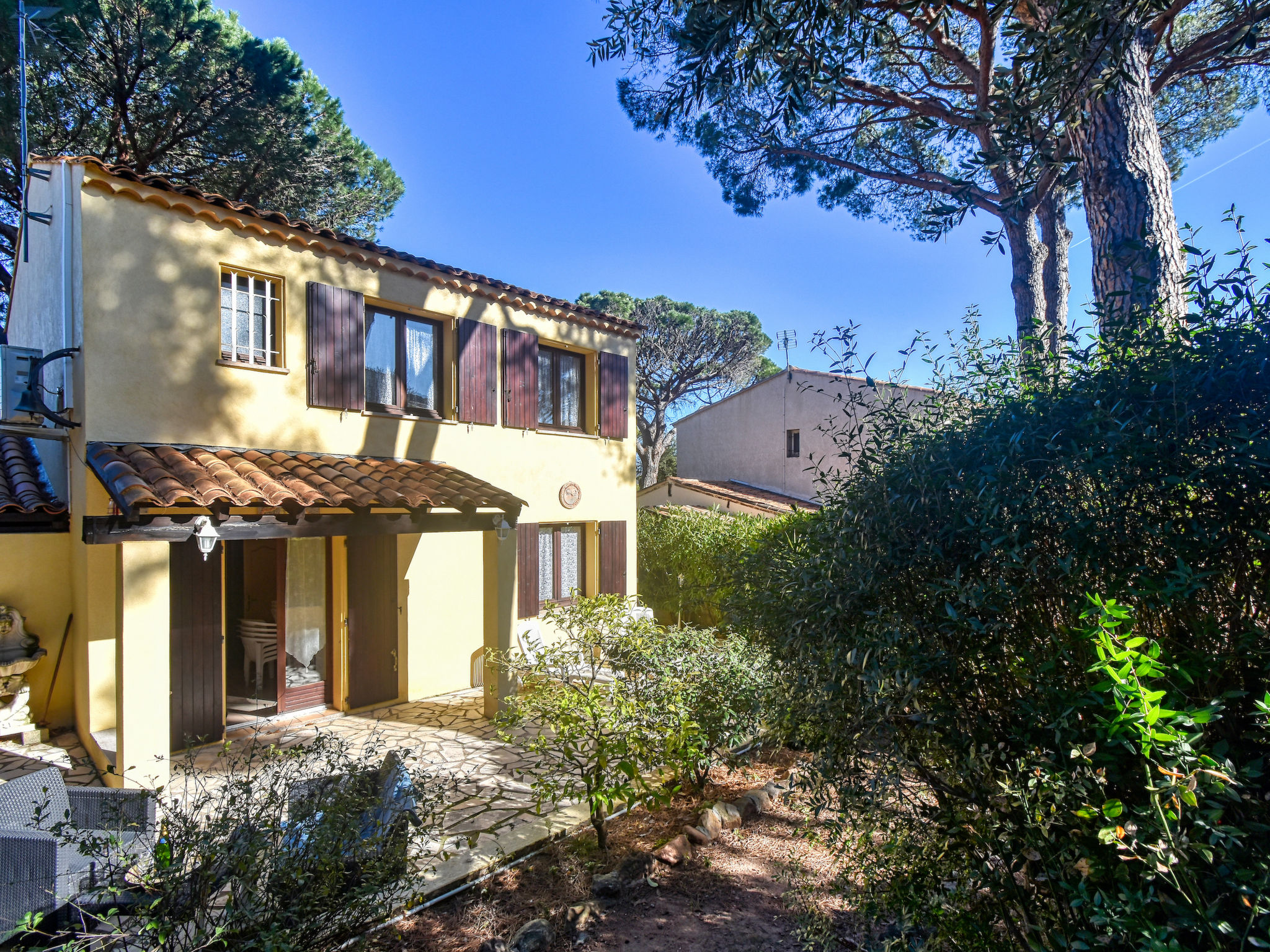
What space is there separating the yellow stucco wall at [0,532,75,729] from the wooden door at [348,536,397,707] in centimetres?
320

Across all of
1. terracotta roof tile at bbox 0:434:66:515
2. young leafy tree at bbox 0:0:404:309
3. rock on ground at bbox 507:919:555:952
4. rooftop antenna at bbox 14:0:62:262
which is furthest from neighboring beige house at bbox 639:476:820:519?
rooftop antenna at bbox 14:0:62:262

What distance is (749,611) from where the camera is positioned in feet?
18.1

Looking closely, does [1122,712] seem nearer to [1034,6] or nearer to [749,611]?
[749,611]

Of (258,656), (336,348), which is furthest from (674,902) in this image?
(336,348)

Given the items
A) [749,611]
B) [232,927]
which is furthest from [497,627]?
[232,927]

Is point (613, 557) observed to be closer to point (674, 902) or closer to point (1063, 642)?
point (674, 902)

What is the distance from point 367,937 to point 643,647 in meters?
2.80

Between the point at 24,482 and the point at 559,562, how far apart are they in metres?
7.28

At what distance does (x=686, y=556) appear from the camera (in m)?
14.2

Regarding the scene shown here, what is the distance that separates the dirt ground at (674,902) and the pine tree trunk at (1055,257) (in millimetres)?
8252

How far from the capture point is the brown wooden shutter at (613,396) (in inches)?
484

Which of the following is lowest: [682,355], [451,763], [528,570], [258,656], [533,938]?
[451,763]

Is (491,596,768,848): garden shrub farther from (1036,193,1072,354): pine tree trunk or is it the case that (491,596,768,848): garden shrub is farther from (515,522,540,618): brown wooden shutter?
(1036,193,1072,354): pine tree trunk

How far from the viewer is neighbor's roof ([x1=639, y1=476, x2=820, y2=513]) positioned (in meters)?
16.2
